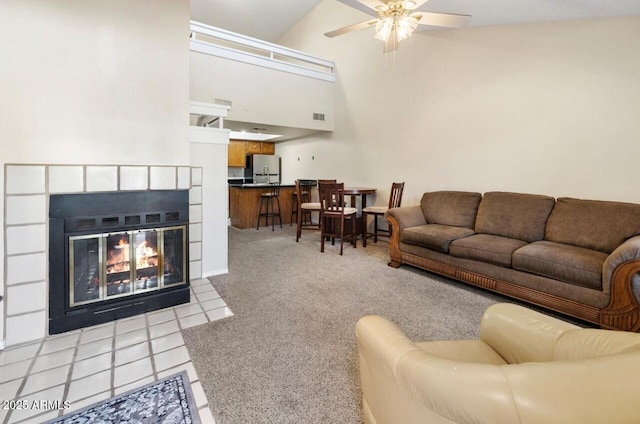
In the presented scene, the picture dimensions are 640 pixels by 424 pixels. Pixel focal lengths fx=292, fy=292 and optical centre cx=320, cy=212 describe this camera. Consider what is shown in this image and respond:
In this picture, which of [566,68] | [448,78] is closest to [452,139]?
[448,78]

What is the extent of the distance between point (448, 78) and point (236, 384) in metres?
4.32

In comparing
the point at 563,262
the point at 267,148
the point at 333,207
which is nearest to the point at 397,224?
the point at 333,207

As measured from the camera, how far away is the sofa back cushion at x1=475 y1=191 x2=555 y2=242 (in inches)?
116

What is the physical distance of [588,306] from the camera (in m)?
2.18

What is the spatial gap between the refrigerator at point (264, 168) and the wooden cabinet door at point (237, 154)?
25 centimetres

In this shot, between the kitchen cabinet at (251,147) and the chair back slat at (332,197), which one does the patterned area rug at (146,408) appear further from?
the kitchen cabinet at (251,147)

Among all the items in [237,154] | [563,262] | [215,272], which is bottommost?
[215,272]

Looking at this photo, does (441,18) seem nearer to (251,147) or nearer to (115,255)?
(115,255)

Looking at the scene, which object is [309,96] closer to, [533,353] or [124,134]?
[124,134]

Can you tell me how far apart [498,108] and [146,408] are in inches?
170

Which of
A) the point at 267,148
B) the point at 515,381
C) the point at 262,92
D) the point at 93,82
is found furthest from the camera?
the point at 267,148

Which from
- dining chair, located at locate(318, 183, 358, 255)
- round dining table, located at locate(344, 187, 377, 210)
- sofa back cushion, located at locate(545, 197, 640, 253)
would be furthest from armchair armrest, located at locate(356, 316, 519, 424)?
round dining table, located at locate(344, 187, 377, 210)

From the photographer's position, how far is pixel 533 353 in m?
1.05

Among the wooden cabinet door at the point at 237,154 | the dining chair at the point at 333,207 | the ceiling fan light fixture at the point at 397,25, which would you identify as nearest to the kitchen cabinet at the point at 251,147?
the wooden cabinet door at the point at 237,154
